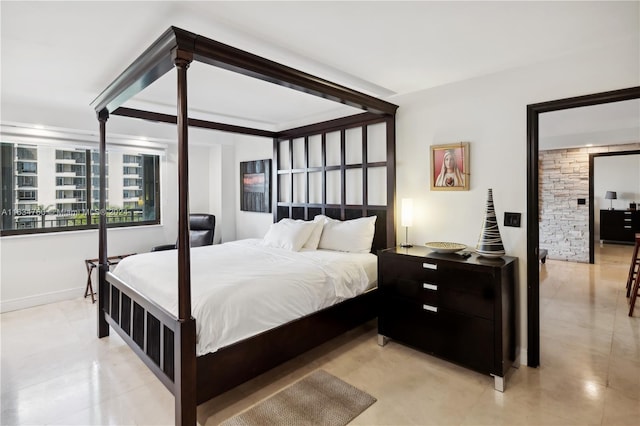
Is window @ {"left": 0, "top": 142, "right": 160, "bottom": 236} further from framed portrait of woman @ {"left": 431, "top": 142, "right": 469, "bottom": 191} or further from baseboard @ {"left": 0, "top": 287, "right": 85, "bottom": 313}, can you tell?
framed portrait of woman @ {"left": 431, "top": 142, "right": 469, "bottom": 191}

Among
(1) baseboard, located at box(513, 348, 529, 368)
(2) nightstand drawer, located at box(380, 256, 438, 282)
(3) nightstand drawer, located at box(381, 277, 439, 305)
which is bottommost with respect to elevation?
(1) baseboard, located at box(513, 348, 529, 368)

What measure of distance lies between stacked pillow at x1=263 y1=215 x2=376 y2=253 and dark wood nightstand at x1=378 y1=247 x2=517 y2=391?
1.63ft

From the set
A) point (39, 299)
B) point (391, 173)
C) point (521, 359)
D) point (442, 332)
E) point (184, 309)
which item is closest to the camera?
point (184, 309)

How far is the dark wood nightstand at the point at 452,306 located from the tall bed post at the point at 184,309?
172 centimetres

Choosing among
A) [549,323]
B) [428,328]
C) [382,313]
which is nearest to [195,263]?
[382,313]

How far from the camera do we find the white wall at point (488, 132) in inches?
95.8

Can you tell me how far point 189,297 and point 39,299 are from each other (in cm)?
357

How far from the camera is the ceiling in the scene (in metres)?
1.88

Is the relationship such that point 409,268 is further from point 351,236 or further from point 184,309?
point 184,309

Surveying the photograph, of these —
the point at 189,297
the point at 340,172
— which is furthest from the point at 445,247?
the point at 189,297

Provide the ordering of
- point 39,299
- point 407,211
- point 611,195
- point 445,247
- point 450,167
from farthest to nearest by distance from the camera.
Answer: point 611,195 < point 39,299 < point 407,211 < point 450,167 < point 445,247

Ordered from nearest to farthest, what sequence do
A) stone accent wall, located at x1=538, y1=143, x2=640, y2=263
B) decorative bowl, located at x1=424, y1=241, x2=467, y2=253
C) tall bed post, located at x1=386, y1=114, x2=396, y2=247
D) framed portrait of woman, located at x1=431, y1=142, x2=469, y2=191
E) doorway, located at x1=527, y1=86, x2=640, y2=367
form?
doorway, located at x1=527, y1=86, x2=640, y2=367 → decorative bowl, located at x1=424, y1=241, x2=467, y2=253 → framed portrait of woman, located at x1=431, y1=142, x2=469, y2=191 → tall bed post, located at x1=386, y1=114, x2=396, y2=247 → stone accent wall, located at x1=538, y1=143, x2=640, y2=263

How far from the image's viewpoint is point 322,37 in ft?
7.20

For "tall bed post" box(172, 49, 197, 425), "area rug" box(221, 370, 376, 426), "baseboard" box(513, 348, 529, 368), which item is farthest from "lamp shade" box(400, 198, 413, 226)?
"tall bed post" box(172, 49, 197, 425)
